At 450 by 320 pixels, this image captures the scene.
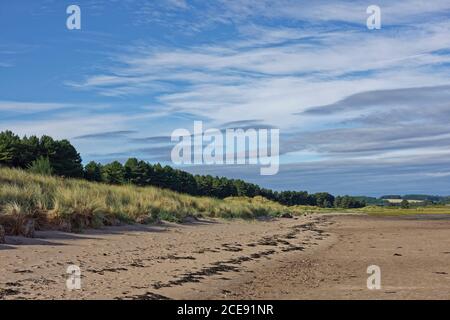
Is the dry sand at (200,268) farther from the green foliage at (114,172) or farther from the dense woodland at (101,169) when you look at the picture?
the green foliage at (114,172)

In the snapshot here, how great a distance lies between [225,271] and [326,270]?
2923 mm

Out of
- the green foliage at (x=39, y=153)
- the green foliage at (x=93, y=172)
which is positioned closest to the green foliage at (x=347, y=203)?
the green foliage at (x=93, y=172)

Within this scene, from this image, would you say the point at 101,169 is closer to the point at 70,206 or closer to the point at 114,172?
the point at 114,172

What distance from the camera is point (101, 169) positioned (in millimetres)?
55906

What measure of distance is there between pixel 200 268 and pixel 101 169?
4402cm

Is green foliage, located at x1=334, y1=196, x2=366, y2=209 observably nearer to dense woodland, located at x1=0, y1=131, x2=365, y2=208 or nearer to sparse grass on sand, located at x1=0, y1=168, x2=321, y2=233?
Answer: dense woodland, located at x1=0, y1=131, x2=365, y2=208

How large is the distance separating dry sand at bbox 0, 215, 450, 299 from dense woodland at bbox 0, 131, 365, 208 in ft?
52.3

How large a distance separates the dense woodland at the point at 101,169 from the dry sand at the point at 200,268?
15.9 m

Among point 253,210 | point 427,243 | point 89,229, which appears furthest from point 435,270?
point 253,210

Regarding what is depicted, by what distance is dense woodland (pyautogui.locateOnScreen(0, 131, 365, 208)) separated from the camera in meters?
40.6

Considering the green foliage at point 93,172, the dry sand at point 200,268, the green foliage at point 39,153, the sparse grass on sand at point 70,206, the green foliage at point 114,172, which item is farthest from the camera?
the green foliage at point 114,172

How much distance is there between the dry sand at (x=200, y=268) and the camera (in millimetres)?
10375

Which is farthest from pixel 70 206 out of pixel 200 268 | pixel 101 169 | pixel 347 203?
pixel 347 203
